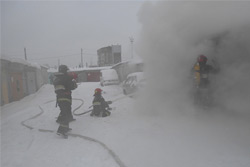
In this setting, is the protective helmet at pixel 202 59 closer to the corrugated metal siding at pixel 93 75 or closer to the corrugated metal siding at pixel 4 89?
the corrugated metal siding at pixel 4 89

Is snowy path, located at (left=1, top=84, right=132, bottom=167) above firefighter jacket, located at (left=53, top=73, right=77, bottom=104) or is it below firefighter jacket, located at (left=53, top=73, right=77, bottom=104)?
below

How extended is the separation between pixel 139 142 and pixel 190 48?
3009 mm

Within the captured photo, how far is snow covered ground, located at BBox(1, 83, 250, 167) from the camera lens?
2604 mm

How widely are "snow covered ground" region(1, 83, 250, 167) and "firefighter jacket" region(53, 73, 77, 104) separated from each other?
2.94ft

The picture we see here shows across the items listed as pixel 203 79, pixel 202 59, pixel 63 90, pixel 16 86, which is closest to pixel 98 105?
pixel 63 90

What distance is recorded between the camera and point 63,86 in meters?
4.00

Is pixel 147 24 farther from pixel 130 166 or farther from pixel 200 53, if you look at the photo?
pixel 130 166

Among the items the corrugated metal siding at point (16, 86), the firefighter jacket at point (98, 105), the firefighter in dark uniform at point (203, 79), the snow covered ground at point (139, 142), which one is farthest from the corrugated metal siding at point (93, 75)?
the firefighter in dark uniform at point (203, 79)

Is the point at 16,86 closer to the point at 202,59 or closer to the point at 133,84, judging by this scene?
the point at 133,84

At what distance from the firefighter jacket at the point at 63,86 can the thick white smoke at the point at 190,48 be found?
8.50 feet

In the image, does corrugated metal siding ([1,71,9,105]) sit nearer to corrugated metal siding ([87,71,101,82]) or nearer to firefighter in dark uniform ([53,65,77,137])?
firefighter in dark uniform ([53,65,77,137])

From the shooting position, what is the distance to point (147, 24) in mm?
5152

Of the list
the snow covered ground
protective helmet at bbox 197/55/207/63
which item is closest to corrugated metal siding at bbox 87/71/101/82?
the snow covered ground

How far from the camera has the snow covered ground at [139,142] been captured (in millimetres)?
2604
